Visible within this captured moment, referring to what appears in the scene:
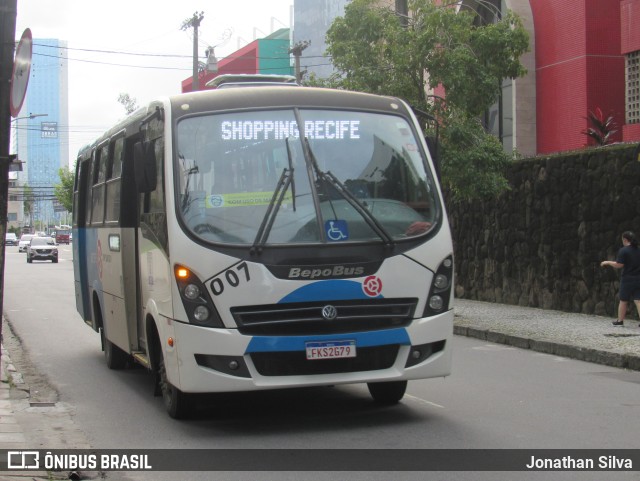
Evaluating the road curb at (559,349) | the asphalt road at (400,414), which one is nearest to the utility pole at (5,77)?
the asphalt road at (400,414)

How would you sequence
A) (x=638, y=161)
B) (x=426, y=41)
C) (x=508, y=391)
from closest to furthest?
(x=508, y=391) < (x=638, y=161) < (x=426, y=41)

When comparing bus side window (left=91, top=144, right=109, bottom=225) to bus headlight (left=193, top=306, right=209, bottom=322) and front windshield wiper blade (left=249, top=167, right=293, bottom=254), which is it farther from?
bus headlight (left=193, top=306, right=209, bottom=322)

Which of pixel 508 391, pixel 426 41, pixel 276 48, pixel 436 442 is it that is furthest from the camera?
pixel 276 48

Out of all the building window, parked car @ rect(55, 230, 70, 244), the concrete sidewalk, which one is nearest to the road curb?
the concrete sidewalk

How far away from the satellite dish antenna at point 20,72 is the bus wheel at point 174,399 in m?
2.58

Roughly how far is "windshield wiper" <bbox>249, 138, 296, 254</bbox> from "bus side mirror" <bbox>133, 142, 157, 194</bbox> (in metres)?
1.07

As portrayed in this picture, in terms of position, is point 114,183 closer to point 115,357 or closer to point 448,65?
point 115,357

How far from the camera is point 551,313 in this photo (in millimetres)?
17172

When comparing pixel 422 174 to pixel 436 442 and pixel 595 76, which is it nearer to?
pixel 436 442

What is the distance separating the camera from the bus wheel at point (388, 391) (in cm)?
850

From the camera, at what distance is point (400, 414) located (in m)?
8.19

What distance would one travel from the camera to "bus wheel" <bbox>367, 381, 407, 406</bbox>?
27.9 ft

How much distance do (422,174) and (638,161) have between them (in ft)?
26.7

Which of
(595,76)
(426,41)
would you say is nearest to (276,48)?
(595,76)
